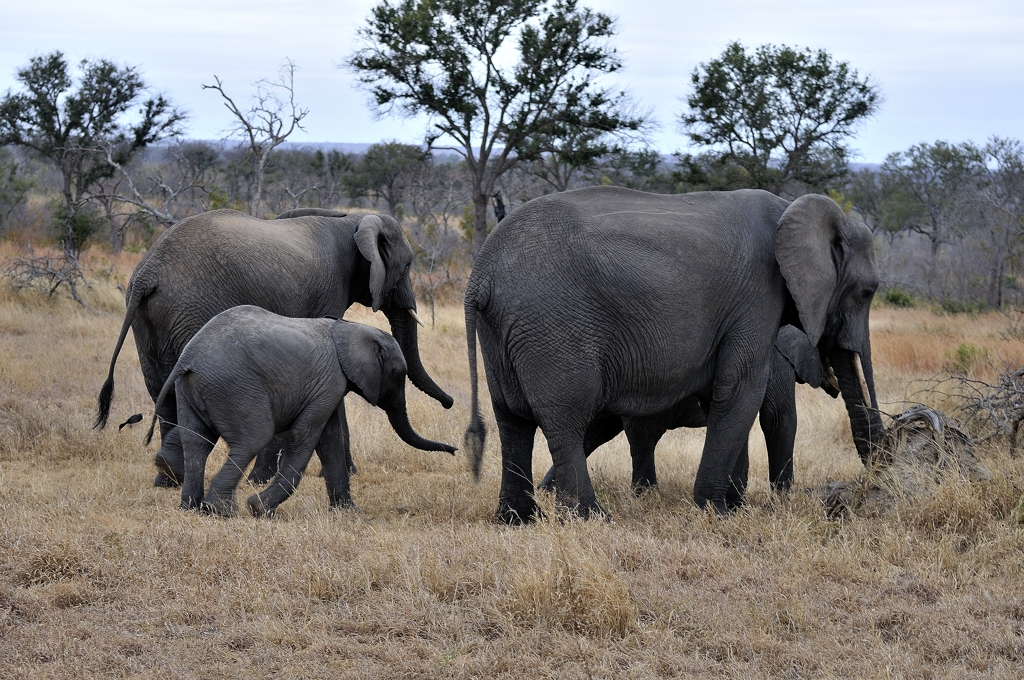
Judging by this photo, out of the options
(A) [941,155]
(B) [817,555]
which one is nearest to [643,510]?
(B) [817,555]

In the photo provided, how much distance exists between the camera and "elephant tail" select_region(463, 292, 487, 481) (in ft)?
20.4

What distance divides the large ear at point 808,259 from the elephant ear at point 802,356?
1041 mm

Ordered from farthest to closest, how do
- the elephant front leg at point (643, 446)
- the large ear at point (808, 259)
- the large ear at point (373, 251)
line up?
the large ear at point (373, 251) → the elephant front leg at point (643, 446) → the large ear at point (808, 259)

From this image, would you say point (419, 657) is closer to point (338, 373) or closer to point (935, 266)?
point (338, 373)

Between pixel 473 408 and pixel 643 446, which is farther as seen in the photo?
pixel 643 446

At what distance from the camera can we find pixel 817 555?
5348 mm

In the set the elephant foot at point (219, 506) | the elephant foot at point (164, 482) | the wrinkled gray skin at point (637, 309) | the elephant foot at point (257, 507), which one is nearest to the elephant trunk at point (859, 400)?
the wrinkled gray skin at point (637, 309)

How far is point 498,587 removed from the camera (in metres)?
4.66

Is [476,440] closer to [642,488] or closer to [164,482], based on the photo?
[642,488]

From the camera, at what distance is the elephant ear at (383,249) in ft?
26.7

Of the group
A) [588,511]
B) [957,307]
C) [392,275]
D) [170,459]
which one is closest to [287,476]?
[170,459]

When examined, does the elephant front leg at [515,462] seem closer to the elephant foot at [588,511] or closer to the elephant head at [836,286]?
the elephant foot at [588,511]

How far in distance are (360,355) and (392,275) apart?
1917mm

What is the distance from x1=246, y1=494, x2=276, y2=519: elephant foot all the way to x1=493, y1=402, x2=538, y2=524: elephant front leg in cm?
138
